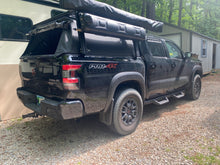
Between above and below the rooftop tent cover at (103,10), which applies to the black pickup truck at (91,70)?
below

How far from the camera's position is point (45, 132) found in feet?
12.5

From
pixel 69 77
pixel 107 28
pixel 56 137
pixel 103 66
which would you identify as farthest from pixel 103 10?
pixel 56 137

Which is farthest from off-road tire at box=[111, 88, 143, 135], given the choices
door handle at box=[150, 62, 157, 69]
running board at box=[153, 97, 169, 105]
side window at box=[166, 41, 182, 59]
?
side window at box=[166, 41, 182, 59]

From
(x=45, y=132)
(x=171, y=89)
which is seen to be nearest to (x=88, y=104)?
(x=45, y=132)

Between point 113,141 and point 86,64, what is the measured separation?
1.58 meters

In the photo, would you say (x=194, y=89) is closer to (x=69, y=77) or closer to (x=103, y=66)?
(x=103, y=66)

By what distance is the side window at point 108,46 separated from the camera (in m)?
2.97

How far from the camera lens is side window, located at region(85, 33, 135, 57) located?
2967 millimetres

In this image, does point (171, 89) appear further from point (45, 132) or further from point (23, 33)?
point (23, 33)

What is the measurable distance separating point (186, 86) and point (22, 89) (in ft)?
15.5

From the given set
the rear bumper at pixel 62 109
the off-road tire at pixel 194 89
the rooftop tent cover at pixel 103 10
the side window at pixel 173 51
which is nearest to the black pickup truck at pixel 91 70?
the rear bumper at pixel 62 109

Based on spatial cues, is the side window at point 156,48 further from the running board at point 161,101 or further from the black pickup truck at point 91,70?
the running board at point 161,101

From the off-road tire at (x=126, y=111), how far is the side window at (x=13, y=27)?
3.23 m

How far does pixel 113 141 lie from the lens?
334cm
